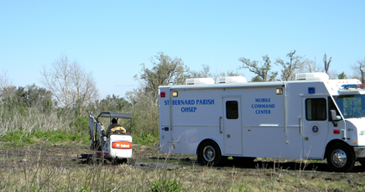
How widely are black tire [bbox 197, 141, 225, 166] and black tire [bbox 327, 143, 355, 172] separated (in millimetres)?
3377

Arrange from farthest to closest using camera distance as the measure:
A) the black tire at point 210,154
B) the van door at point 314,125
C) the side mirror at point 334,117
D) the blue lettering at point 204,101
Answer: the blue lettering at point 204,101 < the black tire at point 210,154 < the van door at point 314,125 < the side mirror at point 334,117

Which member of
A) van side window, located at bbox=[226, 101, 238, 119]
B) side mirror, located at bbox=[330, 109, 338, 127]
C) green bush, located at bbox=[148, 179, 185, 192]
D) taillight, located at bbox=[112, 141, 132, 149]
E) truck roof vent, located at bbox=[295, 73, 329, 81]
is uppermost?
truck roof vent, located at bbox=[295, 73, 329, 81]

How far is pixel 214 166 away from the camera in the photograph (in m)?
13.2

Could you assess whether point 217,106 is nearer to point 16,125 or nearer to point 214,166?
point 214,166

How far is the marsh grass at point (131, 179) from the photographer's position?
6.41 metres

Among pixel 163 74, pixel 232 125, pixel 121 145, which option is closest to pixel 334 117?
pixel 232 125

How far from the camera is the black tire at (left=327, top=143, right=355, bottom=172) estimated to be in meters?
11.2

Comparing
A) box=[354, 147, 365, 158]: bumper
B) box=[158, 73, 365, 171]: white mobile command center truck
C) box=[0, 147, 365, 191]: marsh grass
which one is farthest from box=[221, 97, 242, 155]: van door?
box=[354, 147, 365, 158]: bumper

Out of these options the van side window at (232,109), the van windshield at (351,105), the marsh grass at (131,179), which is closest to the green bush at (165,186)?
the marsh grass at (131,179)

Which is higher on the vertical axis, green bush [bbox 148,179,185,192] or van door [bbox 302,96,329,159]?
van door [bbox 302,96,329,159]

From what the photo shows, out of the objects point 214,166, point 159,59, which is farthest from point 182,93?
point 159,59

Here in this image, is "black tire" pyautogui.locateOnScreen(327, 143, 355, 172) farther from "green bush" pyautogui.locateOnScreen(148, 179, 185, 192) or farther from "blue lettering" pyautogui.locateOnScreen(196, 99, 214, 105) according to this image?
"green bush" pyautogui.locateOnScreen(148, 179, 185, 192)

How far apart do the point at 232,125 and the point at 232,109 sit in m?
0.51

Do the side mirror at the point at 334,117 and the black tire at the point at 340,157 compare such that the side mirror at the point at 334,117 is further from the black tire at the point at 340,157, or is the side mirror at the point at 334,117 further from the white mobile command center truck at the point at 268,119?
the black tire at the point at 340,157
